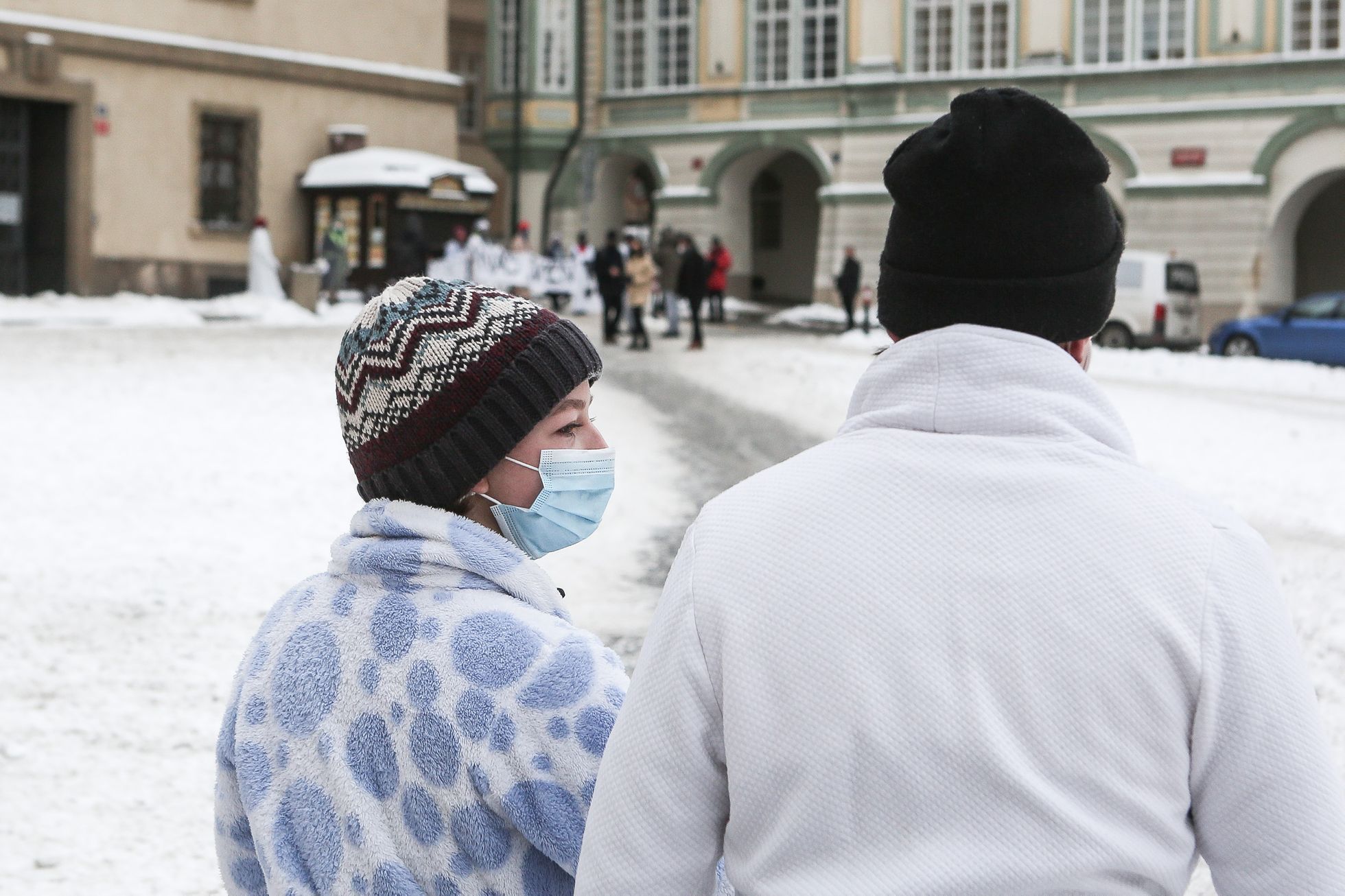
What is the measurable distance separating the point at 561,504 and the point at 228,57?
30579mm

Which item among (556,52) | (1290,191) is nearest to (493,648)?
(1290,191)

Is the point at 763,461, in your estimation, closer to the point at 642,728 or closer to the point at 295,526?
the point at 295,526

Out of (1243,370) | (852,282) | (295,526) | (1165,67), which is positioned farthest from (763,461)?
(1165,67)

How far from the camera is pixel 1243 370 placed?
73.4 ft

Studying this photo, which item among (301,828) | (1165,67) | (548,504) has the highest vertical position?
(1165,67)

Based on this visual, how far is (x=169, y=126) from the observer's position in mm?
30453

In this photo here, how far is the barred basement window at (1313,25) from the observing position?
32.4 meters

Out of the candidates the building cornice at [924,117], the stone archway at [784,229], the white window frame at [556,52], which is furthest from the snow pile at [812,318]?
the white window frame at [556,52]

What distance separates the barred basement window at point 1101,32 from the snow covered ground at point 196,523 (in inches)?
588

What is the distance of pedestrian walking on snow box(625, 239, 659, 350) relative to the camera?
23.0 meters

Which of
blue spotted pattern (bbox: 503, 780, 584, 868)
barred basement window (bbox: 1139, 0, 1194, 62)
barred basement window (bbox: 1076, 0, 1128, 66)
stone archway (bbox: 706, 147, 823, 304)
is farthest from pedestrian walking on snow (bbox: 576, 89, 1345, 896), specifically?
stone archway (bbox: 706, 147, 823, 304)

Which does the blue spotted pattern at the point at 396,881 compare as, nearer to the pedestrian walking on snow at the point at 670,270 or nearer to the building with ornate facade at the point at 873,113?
the pedestrian walking on snow at the point at 670,270

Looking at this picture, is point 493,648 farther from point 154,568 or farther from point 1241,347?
point 1241,347

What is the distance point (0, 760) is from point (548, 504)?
376 centimetres
